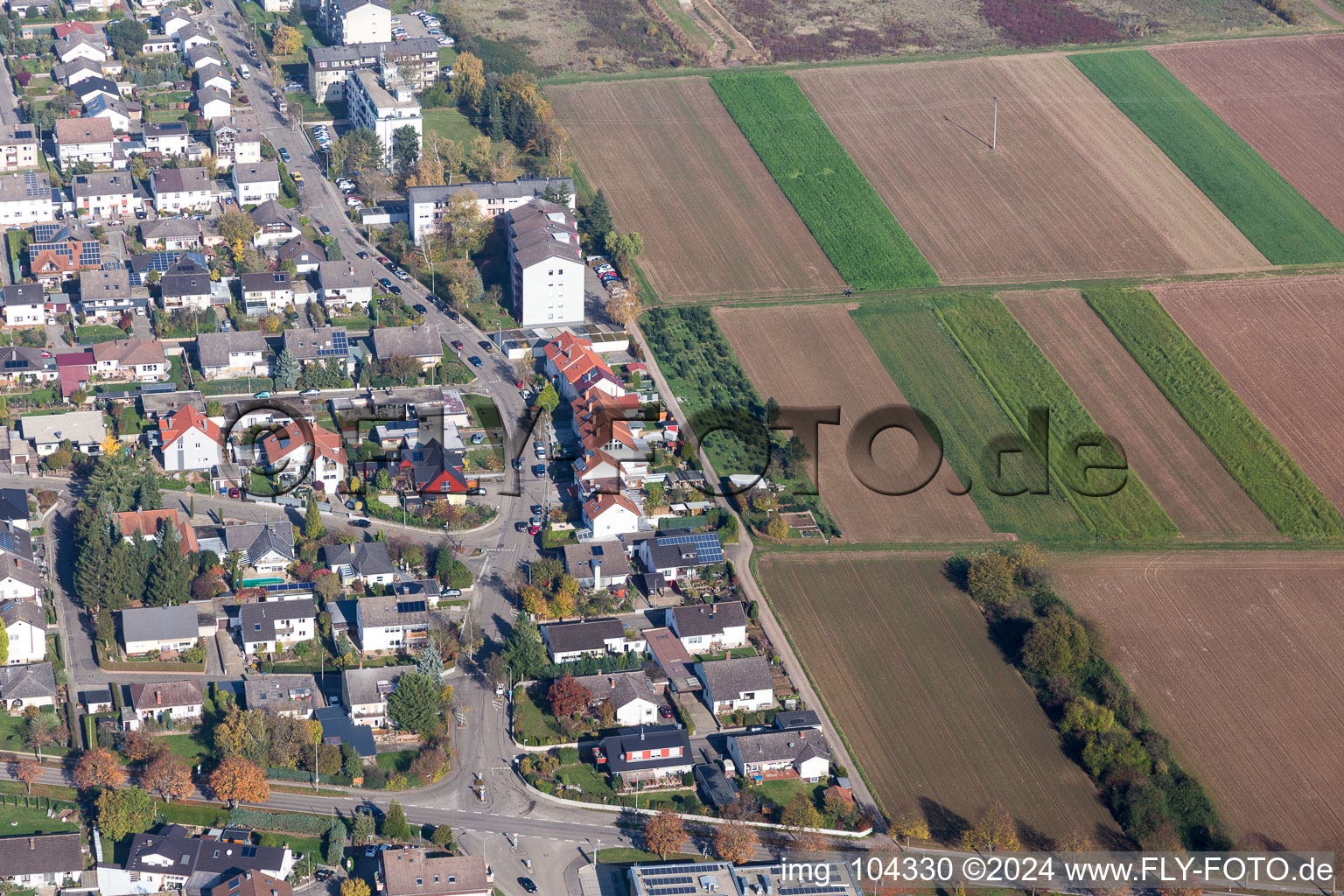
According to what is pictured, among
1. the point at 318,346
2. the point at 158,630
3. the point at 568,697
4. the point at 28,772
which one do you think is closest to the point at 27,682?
the point at 28,772

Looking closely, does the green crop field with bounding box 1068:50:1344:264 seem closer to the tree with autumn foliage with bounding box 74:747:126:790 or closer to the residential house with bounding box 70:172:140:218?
the residential house with bounding box 70:172:140:218

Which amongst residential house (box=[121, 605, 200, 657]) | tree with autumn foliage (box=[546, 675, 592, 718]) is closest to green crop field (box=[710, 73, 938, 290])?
tree with autumn foliage (box=[546, 675, 592, 718])

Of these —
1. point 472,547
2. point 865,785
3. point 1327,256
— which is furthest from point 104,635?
point 1327,256

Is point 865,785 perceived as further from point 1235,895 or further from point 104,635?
point 104,635

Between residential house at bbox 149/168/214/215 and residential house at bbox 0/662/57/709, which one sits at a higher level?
residential house at bbox 149/168/214/215

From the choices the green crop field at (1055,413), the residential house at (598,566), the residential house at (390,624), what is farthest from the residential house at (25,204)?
the green crop field at (1055,413)

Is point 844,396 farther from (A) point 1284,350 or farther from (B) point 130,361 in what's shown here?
(B) point 130,361
